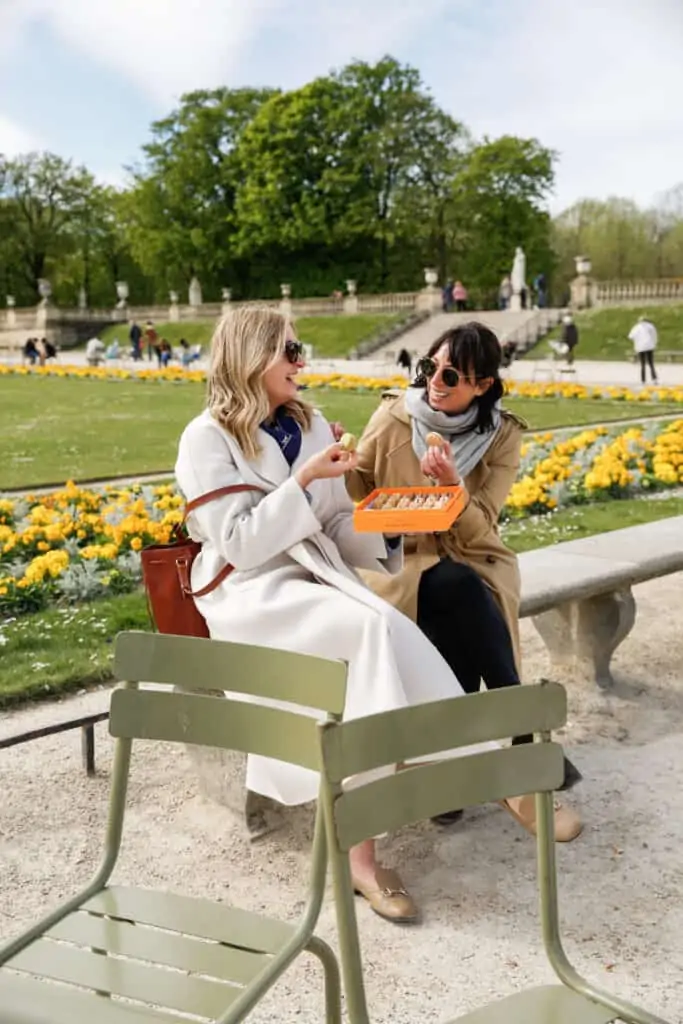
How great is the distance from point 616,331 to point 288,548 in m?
31.0

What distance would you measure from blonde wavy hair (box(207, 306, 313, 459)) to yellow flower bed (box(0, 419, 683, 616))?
2623 millimetres

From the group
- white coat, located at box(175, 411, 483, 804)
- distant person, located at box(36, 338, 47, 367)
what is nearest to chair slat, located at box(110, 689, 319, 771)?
white coat, located at box(175, 411, 483, 804)

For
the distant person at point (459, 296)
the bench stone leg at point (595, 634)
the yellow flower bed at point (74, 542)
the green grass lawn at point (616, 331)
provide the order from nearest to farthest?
the bench stone leg at point (595, 634)
the yellow flower bed at point (74, 542)
the green grass lawn at point (616, 331)
the distant person at point (459, 296)

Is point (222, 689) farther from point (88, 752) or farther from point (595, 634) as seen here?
point (595, 634)

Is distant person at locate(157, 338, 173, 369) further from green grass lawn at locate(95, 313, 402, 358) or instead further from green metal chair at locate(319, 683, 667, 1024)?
green metal chair at locate(319, 683, 667, 1024)

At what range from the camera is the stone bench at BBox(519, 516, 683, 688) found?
4.56m

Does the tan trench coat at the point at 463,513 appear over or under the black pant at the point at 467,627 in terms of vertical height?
over

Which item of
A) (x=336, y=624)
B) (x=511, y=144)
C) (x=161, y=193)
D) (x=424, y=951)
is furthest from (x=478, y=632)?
(x=161, y=193)

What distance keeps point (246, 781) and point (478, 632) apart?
2.87ft

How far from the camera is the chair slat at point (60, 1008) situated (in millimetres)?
1843

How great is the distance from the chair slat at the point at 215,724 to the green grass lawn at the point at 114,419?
756 centimetres

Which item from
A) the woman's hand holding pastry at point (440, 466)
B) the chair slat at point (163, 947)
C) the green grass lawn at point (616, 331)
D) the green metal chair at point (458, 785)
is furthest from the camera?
the green grass lawn at point (616, 331)

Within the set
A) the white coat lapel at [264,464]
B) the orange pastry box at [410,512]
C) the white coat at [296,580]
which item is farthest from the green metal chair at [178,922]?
the white coat lapel at [264,464]

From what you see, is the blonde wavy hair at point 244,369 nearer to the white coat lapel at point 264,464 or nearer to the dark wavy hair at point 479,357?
the white coat lapel at point 264,464
